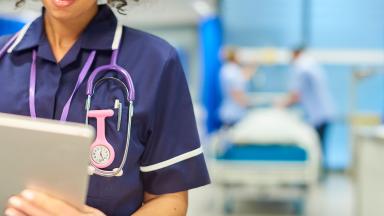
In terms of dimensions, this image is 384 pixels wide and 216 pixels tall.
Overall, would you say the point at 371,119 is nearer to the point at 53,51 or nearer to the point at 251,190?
the point at 251,190

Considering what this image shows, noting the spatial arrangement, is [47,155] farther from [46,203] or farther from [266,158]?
[266,158]

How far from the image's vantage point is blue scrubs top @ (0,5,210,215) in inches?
37.7

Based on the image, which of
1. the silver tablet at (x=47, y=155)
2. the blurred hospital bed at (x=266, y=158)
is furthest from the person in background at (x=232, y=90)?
the silver tablet at (x=47, y=155)

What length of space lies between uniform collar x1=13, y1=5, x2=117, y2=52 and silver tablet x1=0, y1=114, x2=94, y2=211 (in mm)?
311

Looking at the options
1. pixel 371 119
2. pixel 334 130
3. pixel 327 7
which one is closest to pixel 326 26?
pixel 327 7

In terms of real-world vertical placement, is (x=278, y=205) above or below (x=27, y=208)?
below

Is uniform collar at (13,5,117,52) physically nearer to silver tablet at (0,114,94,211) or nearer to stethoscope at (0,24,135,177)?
stethoscope at (0,24,135,177)

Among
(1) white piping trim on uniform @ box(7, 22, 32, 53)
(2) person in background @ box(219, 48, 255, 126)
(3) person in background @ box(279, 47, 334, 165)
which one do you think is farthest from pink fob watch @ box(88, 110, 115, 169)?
(2) person in background @ box(219, 48, 255, 126)

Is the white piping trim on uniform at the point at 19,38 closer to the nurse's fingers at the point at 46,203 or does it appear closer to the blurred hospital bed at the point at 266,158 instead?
the nurse's fingers at the point at 46,203

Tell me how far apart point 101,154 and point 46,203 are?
18 centimetres

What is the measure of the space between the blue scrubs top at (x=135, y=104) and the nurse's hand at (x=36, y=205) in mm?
168

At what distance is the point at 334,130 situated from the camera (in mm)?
6691

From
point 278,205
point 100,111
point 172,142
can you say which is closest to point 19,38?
point 100,111

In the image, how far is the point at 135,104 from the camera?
37.7 inches
